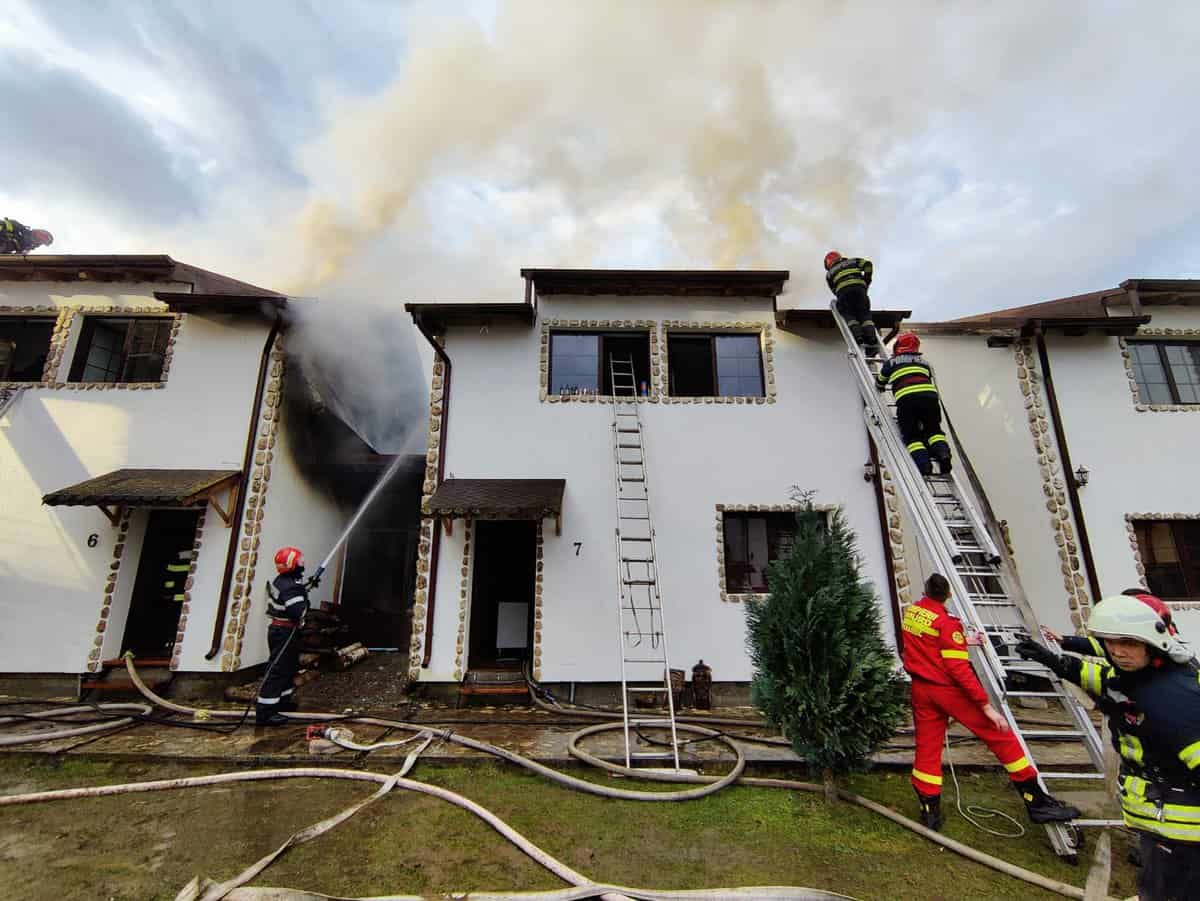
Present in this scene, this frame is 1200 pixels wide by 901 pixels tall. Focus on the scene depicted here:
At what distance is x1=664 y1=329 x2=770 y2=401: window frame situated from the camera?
834 cm

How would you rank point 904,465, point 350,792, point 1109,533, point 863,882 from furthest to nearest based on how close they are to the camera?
point 1109,533
point 904,465
point 350,792
point 863,882

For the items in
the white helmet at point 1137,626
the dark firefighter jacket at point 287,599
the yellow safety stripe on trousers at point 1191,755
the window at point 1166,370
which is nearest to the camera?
the yellow safety stripe on trousers at point 1191,755

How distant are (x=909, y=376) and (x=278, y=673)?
8.85 metres

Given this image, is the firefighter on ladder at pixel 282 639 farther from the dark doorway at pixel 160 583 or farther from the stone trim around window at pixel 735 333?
the stone trim around window at pixel 735 333

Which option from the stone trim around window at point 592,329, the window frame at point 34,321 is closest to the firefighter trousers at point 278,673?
the stone trim around window at point 592,329

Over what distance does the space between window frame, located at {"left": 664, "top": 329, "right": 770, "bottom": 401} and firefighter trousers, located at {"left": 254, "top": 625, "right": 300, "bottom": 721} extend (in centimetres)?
645

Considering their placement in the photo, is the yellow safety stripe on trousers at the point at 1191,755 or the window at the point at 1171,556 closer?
the yellow safety stripe on trousers at the point at 1191,755

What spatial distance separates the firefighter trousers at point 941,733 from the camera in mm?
3668

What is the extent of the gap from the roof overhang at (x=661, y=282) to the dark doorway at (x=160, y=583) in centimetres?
691

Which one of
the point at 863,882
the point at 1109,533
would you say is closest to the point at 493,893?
the point at 863,882

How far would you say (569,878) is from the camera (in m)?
3.12

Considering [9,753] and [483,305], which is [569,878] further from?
[483,305]

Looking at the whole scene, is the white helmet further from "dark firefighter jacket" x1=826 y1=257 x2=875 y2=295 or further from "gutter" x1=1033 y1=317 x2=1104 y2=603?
"gutter" x1=1033 y1=317 x2=1104 y2=603

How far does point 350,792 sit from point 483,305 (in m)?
6.64
